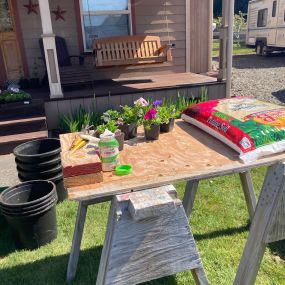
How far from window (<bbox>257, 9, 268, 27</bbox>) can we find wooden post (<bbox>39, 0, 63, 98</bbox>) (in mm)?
15190

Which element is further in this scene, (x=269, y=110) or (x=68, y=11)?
(x=68, y=11)

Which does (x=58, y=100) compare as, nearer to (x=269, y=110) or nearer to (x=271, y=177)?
(x=269, y=110)

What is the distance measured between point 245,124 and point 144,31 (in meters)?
6.51

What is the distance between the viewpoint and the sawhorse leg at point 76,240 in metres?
2.31

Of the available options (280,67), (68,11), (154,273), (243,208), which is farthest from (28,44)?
(280,67)

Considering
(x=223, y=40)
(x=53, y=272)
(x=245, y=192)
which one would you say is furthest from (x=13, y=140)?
(x=223, y=40)

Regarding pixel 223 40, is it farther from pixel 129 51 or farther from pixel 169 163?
pixel 169 163

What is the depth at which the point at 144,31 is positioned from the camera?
25.9 ft

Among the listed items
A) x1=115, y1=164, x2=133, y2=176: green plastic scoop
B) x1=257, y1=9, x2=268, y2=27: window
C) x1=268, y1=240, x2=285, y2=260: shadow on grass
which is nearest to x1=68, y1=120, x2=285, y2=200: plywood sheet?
x1=115, y1=164, x2=133, y2=176: green plastic scoop

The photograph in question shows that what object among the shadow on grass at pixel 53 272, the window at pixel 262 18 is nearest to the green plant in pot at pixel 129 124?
the shadow on grass at pixel 53 272

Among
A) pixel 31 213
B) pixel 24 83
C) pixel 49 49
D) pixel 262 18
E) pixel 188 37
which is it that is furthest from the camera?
pixel 262 18

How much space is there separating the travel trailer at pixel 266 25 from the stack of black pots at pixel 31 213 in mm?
15717

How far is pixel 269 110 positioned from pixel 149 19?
6399 mm

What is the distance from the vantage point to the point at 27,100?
19.1ft
